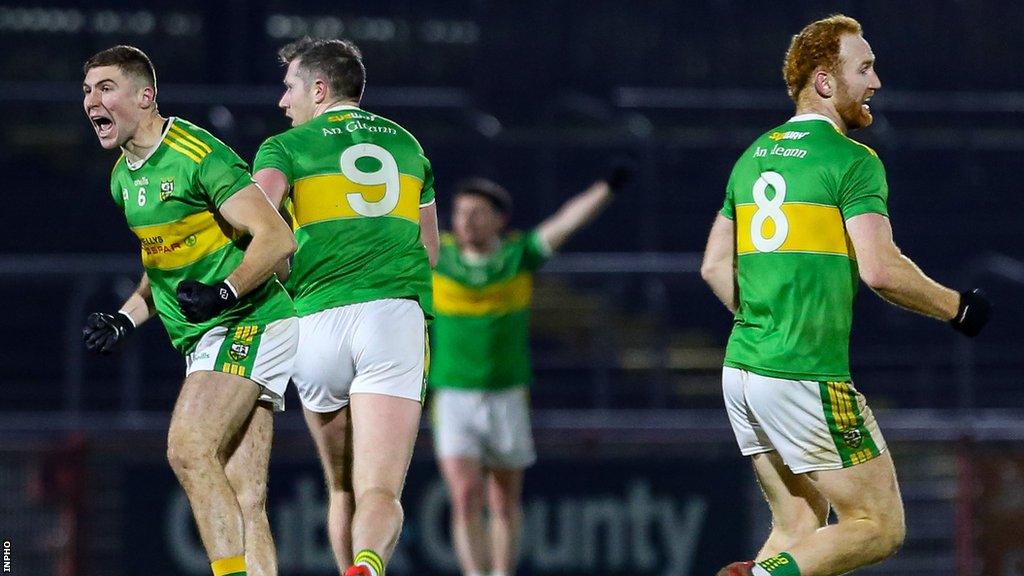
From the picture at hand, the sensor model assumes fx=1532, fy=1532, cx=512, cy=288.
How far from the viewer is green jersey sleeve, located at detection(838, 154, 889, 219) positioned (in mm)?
5102

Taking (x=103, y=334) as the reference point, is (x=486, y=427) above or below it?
below

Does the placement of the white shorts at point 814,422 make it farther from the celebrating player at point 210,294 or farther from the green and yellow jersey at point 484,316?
the green and yellow jersey at point 484,316

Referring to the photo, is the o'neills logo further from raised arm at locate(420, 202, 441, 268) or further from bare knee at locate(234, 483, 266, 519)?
bare knee at locate(234, 483, 266, 519)

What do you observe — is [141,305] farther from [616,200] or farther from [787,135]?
[616,200]

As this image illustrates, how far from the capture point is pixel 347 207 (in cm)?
569

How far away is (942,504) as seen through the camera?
390 inches

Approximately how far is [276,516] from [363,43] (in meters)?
10.1

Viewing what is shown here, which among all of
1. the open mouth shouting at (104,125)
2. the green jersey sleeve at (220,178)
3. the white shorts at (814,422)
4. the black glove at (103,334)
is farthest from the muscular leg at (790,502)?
the open mouth shouting at (104,125)

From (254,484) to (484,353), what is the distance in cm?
403

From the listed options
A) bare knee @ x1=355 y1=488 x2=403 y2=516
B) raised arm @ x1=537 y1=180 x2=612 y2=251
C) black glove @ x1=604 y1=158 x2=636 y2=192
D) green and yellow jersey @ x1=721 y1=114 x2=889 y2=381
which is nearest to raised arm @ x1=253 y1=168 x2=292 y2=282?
bare knee @ x1=355 y1=488 x2=403 y2=516

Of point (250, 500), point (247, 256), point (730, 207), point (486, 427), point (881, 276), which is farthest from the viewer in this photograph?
point (486, 427)

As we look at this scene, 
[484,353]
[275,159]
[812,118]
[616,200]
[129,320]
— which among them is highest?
[616,200]

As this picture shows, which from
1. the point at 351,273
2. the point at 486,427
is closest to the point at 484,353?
the point at 486,427

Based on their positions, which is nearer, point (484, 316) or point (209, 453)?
point (209, 453)
